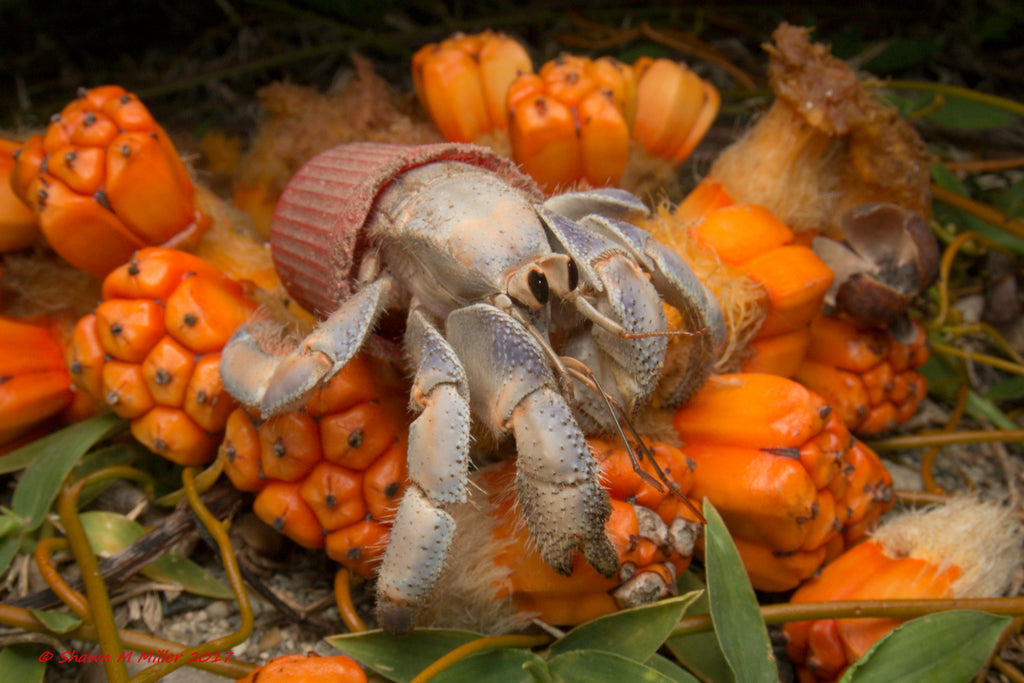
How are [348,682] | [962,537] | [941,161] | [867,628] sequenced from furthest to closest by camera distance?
[941,161] → [962,537] → [867,628] → [348,682]

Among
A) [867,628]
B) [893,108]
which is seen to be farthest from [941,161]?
[867,628]

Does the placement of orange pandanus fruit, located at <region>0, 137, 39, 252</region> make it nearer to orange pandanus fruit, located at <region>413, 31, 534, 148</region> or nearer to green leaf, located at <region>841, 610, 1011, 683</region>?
orange pandanus fruit, located at <region>413, 31, 534, 148</region>

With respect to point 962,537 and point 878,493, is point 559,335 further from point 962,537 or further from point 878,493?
point 962,537

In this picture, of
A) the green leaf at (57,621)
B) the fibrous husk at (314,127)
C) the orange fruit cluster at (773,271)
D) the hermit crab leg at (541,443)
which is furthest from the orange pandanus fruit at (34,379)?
the orange fruit cluster at (773,271)

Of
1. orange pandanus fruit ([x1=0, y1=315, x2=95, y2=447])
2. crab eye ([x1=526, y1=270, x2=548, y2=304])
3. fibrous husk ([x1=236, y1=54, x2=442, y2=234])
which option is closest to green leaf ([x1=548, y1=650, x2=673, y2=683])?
crab eye ([x1=526, y1=270, x2=548, y2=304])

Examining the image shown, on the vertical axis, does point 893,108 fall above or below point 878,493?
above
